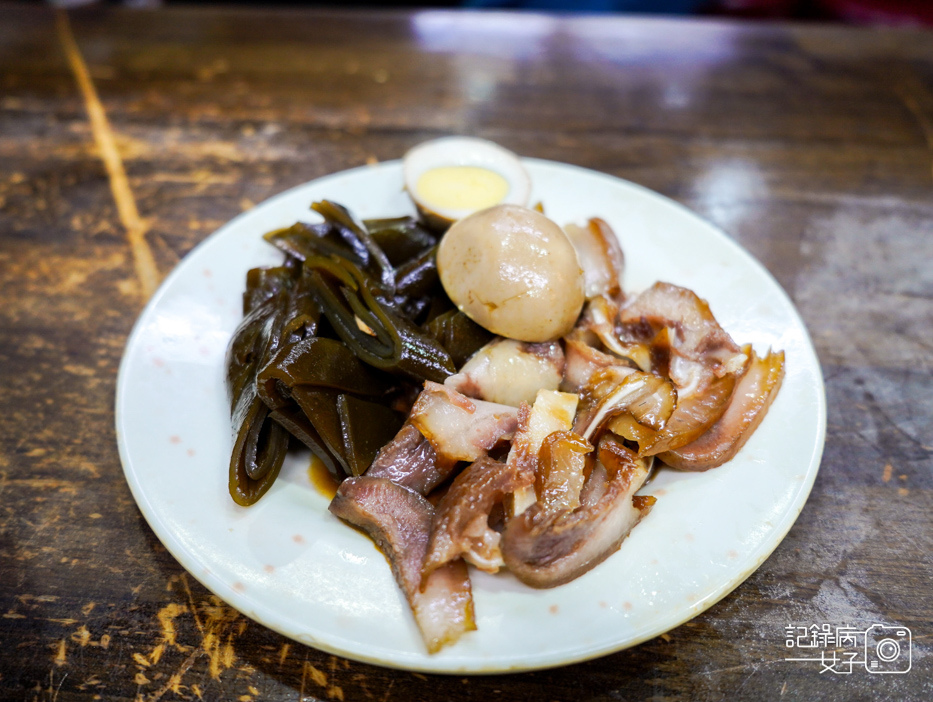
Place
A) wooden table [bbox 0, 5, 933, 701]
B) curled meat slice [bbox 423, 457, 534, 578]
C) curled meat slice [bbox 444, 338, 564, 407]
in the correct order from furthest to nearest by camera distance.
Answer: curled meat slice [bbox 444, 338, 564, 407], wooden table [bbox 0, 5, 933, 701], curled meat slice [bbox 423, 457, 534, 578]

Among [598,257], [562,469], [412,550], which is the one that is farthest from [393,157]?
[412,550]

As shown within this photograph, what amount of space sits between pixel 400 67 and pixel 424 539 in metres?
3.87

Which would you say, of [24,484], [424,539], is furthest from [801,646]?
[24,484]

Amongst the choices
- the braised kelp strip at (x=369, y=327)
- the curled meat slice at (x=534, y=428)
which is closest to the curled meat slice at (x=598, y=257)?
the curled meat slice at (x=534, y=428)

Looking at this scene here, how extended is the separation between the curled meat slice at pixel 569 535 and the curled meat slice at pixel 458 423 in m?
0.28

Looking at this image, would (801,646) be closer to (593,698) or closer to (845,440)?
(593,698)

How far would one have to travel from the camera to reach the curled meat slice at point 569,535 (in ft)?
5.35

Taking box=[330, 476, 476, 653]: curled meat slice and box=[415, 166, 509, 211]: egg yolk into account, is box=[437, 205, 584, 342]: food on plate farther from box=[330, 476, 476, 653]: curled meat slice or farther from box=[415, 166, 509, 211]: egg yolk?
box=[330, 476, 476, 653]: curled meat slice

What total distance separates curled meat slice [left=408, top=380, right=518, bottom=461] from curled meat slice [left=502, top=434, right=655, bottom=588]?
0.28m

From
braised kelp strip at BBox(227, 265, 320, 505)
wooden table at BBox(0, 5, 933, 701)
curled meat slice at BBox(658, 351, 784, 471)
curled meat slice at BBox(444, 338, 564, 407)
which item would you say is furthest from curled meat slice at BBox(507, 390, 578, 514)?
braised kelp strip at BBox(227, 265, 320, 505)

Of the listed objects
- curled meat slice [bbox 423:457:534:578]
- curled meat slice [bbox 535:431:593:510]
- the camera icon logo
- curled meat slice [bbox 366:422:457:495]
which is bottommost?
the camera icon logo

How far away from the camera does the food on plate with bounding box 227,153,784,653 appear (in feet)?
5.59

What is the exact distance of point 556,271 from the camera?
2180mm

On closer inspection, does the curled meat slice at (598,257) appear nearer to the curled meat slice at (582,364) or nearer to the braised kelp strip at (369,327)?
the curled meat slice at (582,364)
